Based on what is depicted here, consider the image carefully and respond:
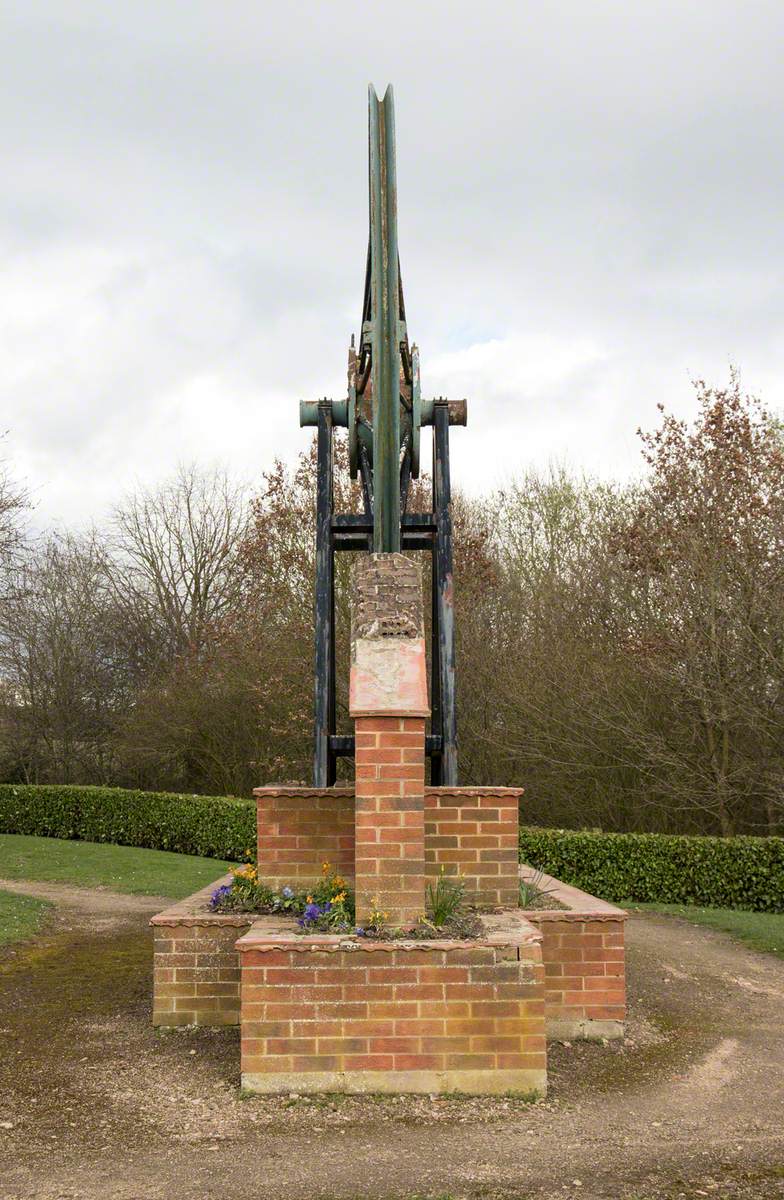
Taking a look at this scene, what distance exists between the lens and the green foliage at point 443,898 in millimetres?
5707

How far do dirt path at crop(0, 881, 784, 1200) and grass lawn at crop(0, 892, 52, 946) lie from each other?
3.00 m

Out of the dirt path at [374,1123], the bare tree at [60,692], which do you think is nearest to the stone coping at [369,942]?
the dirt path at [374,1123]

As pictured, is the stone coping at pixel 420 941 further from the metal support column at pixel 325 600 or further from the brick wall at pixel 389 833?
the metal support column at pixel 325 600

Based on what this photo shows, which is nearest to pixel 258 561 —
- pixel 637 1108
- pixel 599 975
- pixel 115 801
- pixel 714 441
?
pixel 115 801

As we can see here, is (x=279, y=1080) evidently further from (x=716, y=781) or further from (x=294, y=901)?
(x=716, y=781)

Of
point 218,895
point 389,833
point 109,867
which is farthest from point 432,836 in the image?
point 109,867

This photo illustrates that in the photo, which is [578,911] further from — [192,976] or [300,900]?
[192,976]

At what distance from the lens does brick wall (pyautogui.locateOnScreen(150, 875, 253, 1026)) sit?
21.2ft

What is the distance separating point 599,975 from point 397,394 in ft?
12.4

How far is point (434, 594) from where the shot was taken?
24.8ft

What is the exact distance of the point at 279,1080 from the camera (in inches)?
204

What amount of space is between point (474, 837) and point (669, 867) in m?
7.06

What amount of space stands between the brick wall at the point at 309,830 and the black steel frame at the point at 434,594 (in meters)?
0.51

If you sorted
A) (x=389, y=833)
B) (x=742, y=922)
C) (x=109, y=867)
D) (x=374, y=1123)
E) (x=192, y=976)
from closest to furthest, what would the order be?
(x=374, y=1123) < (x=389, y=833) < (x=192, y=976) < (x=742, y=922) < (x=109, y=867)
